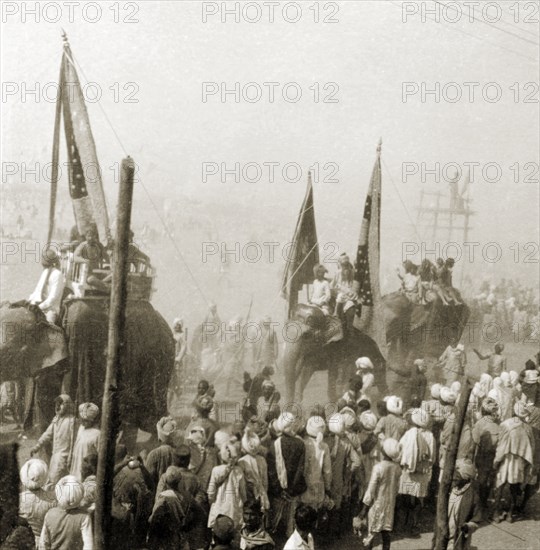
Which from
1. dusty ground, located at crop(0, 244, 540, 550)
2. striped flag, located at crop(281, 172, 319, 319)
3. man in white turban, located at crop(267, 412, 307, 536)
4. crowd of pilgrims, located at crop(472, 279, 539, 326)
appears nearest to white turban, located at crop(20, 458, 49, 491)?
man in white turban, located at crop(267, 412, 307, 536)

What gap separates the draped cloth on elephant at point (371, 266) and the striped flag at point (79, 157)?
172 inches

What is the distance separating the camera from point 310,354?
527 inches

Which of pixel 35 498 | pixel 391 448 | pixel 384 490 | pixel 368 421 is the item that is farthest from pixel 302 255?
pixel 35 498

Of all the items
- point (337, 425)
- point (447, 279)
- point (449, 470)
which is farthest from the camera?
point (447, 279)

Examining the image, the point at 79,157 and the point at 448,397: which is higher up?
the point at 79,157

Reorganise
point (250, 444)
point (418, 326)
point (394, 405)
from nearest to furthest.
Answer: point (250, 444), point (394, 405), point (418, 326)

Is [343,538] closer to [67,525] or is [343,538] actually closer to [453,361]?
[67,525]

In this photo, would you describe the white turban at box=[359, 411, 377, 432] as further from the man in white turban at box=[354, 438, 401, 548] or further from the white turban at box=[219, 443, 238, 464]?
the white turban at box=[219, 443, 238, 464]

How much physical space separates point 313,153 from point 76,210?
12.9 ft

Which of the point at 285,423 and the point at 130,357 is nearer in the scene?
the point at 285,423

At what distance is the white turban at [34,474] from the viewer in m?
7.40

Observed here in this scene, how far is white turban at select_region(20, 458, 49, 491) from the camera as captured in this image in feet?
24.3

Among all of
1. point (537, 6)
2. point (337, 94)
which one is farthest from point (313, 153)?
point (537, 6)

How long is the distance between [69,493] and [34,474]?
2.32 ft
